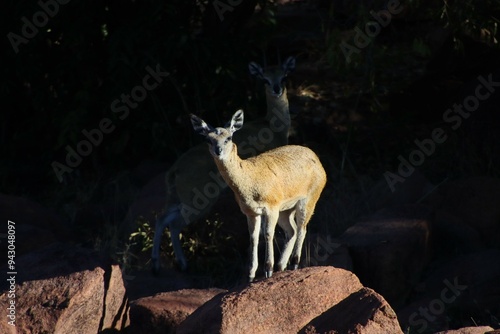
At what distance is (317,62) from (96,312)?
793 cm

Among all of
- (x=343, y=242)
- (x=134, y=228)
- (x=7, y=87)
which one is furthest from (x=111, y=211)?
(x=343, y=242)

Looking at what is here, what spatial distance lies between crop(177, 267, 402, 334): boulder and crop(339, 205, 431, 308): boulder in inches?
97.2

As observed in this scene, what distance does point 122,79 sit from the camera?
11.7 m

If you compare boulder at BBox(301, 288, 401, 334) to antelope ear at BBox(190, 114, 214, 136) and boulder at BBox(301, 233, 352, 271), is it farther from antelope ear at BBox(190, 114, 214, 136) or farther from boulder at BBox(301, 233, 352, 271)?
boulder at BBox(301, 233, 352, 271)

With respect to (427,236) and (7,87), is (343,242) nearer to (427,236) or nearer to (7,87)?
(427,236)

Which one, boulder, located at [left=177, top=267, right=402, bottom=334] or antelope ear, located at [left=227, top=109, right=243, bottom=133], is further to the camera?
antelope ear, located at [left=227, top=109, right=243, bottom=133]

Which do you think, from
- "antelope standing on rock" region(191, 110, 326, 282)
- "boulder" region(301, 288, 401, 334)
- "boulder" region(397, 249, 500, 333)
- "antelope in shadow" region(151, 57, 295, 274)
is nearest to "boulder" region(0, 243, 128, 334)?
"antelope standing on rock" region(191, 110, 326, 282)

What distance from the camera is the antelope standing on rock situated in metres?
7.15

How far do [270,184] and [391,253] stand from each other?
6.55 ft

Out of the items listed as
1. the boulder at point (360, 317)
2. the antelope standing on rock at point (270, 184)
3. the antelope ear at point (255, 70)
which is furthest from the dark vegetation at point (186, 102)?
the boulder at point (360, 317)

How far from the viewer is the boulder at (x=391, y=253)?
29.3 feet

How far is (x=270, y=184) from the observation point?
24.7ft

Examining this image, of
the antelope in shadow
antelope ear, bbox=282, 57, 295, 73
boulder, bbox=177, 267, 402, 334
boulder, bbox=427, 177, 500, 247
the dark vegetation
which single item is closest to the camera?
boulder, bbox=177, 267, 402, 334

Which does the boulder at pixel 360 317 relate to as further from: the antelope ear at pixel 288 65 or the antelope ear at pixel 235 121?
the antelope ear at pixel 288 65
